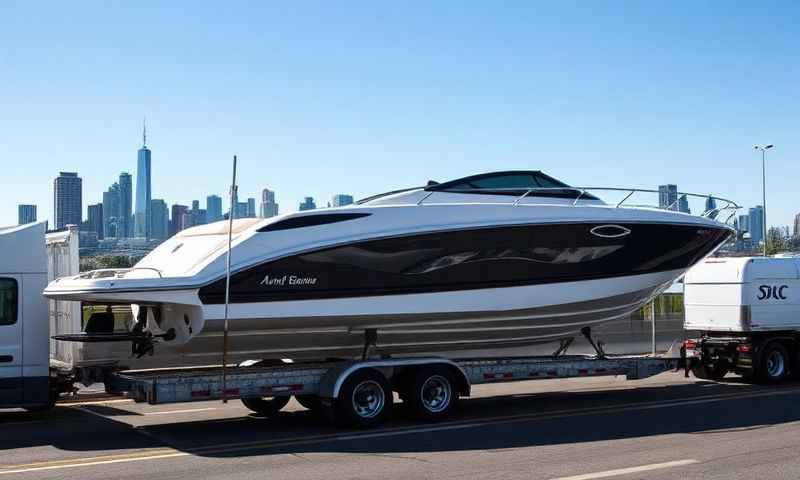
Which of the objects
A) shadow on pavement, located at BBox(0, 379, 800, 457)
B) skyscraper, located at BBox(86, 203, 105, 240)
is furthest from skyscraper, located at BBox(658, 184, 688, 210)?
skyscraper, located at BBox(86, 203, 105, 240)

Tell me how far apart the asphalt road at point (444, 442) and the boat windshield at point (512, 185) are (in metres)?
3.47

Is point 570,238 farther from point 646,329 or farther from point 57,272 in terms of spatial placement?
point 646,329

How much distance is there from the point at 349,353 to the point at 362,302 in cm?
107

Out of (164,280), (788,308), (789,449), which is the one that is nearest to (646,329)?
(788,308)

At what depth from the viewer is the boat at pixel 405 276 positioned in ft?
41.4

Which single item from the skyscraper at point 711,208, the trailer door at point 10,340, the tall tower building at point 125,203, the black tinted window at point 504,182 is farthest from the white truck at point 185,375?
the tall tower building at point 125,203

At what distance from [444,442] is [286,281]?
10.7ft

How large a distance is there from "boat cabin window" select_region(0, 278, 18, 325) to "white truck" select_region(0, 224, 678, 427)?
0.5 inches

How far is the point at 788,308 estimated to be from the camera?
1823 centimetres

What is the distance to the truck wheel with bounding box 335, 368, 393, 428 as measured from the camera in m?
12.5

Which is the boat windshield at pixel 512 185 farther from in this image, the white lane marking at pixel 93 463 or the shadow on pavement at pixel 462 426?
the white lane marking at pixel 93 463

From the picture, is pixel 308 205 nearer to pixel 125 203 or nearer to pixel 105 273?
pixel 105 273

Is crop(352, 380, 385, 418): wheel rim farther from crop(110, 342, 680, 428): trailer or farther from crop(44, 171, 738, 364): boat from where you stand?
crop(44, 171, 738, 364): boat

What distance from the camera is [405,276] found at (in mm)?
13773
